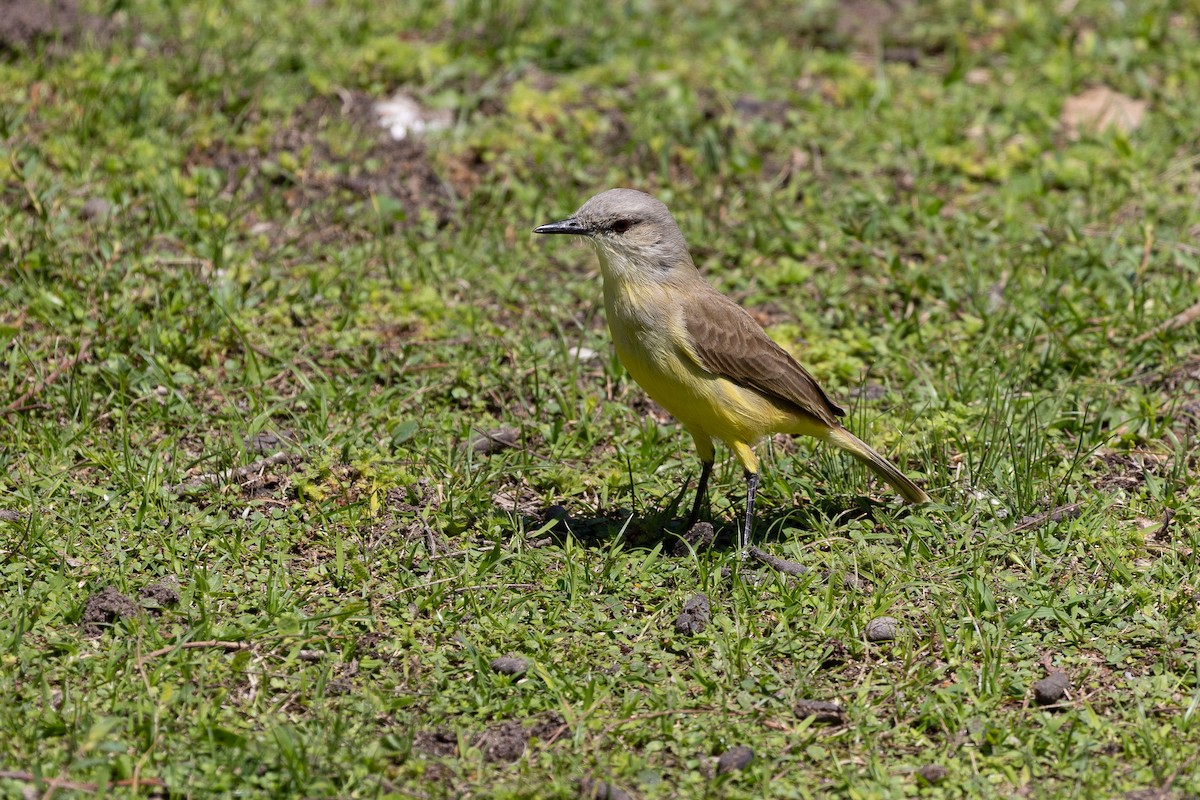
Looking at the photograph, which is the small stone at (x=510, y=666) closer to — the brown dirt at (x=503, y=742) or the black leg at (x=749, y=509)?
the brown dirt at (x=503, y=742)

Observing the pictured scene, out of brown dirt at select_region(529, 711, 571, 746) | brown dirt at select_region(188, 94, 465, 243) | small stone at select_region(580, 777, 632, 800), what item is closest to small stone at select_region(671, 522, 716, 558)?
brown dirt at select_region(529, 711, 571, 746)

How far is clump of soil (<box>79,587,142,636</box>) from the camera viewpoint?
5.33m

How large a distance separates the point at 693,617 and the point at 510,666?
2.79 ft

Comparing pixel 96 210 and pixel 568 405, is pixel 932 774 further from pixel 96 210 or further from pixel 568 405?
pixel 96 210

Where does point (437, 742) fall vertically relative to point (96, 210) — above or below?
below

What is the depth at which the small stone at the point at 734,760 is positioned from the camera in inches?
187

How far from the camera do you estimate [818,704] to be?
5.11m

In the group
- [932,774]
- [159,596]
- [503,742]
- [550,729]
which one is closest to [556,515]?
[550,729]

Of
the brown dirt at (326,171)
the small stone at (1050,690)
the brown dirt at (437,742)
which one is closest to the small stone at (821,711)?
the small stone at (1050,690)

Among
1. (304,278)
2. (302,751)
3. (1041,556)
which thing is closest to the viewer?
(302,751)

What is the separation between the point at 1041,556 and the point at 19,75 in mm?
7375

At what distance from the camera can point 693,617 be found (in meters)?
5.63

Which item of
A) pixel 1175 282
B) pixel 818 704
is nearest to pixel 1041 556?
pixel 818 704

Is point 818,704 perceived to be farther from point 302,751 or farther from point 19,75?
point 19,75
